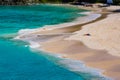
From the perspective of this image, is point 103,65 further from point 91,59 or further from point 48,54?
point 48,54

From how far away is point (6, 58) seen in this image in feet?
90.6

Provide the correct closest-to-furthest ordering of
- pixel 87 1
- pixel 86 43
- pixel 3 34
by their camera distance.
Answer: pixel 86 43 → pixel 3 34 → pixel 87 1

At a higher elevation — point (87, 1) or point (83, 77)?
Result: point (83, 77)

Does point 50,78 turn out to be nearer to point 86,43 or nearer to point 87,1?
point 86,43

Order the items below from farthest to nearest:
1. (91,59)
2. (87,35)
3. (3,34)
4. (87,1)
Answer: (87,1)
(3,34)
(87,35)
(91,59)

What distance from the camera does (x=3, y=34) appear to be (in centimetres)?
4312

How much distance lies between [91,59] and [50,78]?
599cm

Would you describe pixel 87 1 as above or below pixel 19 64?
below

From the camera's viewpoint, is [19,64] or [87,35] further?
[87,35]

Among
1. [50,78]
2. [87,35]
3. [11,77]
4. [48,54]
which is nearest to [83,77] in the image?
[50,78]

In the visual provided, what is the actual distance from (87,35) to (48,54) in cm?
997

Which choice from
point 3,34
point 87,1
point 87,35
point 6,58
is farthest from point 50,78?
Answer: point 87,1

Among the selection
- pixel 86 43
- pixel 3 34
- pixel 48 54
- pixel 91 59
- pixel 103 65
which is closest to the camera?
pixel 103 65

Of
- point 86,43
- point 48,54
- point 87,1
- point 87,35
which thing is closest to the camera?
point 48,54
